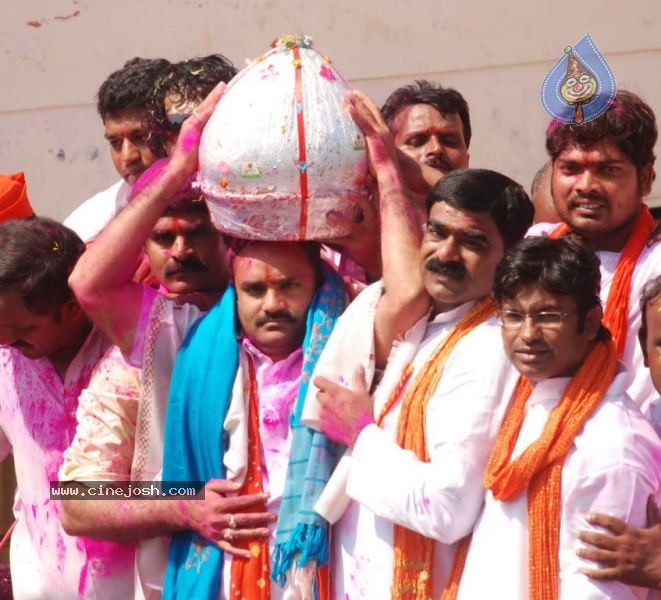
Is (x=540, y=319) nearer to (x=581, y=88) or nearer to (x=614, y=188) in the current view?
(x=614, y=188)

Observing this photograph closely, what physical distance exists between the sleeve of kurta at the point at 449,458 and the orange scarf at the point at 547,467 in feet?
0.24

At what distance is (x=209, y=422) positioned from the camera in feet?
14.4

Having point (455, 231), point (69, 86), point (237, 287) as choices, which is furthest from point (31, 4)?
point (455, 231)

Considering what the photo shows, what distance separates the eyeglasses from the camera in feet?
12.5

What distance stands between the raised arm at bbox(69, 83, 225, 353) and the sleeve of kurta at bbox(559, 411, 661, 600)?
1459 millimetres

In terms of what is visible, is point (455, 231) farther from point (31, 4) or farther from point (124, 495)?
point (31, 4)

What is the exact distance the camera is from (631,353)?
4336 millimetres

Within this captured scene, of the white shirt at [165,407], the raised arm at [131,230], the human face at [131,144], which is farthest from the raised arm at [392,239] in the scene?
the human face at [131,144]

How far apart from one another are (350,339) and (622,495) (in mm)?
940

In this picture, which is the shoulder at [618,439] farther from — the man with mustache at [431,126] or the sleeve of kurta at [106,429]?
the man with mustache at [431,126]

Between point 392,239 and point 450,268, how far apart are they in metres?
0.24

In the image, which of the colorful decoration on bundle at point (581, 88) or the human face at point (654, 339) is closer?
the human face at point (654, 339)

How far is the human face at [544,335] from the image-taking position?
382 cm

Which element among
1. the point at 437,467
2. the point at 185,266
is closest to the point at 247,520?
the point at 437,467
